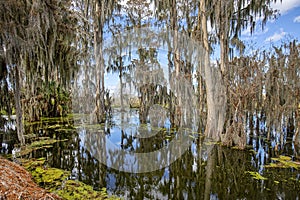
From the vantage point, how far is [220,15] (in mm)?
6102

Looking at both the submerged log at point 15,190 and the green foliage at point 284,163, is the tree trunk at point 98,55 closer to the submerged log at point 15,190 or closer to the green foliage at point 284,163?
the submerged log at point 15,190

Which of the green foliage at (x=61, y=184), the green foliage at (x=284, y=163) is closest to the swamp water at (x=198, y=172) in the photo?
the green foliage at (x=284, y=163)

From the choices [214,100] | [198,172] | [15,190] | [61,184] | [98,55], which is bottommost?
[198,172]

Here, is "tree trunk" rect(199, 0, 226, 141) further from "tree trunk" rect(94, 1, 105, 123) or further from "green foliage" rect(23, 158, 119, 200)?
"tree trunk" rect(94, 1, 105, 123)

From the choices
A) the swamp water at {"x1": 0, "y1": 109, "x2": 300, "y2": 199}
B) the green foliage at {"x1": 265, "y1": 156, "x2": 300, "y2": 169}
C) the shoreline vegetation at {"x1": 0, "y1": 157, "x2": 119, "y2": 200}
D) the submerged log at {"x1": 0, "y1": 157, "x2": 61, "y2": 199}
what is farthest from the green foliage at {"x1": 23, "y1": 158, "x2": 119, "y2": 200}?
the green foliage at {"x1": 265, "y1": 156, "x2": 300, "y2": 169}

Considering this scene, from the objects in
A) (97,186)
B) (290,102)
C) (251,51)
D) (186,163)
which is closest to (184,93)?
(251,51)

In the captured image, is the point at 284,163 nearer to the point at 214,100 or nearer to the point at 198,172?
the point at 198,172

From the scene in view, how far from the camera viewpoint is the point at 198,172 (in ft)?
12.0

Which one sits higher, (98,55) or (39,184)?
(98,55)

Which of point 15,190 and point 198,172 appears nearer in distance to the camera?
point 15,190

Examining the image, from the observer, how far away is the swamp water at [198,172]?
9.45ft

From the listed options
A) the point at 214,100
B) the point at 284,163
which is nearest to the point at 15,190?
the point at 284,163

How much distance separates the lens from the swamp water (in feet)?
9.45

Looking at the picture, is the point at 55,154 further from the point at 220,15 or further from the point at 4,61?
the point at 220,15
